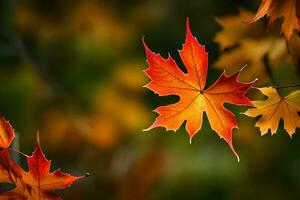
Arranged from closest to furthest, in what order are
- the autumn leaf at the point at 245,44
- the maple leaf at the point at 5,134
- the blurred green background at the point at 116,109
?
the maple leaf at the point at 5,134, the autumn leaf at the point at 245,44, the blurred green background at the point at 116,109

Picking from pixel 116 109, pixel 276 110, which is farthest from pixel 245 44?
pixel 116 109

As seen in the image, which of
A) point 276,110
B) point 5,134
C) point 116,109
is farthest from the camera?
point 116,109

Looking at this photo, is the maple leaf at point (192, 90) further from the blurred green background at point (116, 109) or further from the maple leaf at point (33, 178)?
the blurred green background at point (116, 109)

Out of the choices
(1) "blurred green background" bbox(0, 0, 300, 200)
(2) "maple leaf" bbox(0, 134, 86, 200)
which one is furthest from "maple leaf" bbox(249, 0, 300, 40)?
(1) "blurred green background" bbox(0, 0, 300, 200)

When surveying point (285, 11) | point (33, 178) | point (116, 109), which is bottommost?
point (116, 109)

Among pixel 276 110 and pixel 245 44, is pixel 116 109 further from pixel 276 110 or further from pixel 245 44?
pixel 276 110

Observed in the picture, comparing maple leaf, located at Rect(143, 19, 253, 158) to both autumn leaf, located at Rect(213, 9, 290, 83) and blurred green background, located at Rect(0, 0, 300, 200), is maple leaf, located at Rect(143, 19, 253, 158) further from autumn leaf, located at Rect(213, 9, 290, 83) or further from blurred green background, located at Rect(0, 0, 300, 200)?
blurred green background, located at Rect(0, 0, 300, 200)

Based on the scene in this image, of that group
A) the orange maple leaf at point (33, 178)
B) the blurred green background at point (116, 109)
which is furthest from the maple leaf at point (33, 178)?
the blurred green background at point (116, 109)
